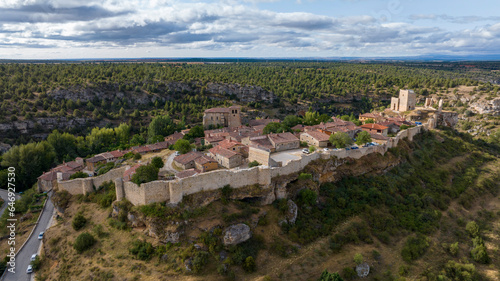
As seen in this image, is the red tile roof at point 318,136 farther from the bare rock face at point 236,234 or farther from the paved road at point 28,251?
the paved road at point 28,251

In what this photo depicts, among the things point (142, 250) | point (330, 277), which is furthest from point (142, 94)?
point (330, 277)

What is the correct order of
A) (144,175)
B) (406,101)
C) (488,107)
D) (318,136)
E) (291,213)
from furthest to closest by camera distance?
(488,107) → (406,101) → (318,136) → (291,213) → (144,175)

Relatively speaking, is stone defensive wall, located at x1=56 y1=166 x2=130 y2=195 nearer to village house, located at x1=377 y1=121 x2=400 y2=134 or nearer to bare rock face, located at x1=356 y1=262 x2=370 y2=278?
bare rock face, located at x1=356 y1=262 x2=370 y2=278

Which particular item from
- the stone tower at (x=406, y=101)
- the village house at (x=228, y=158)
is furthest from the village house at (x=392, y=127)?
the village house at (x=228, y=158)

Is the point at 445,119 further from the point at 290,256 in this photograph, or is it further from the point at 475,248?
the point at 290,256

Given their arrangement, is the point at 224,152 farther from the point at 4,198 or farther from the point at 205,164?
the point at 4,198
